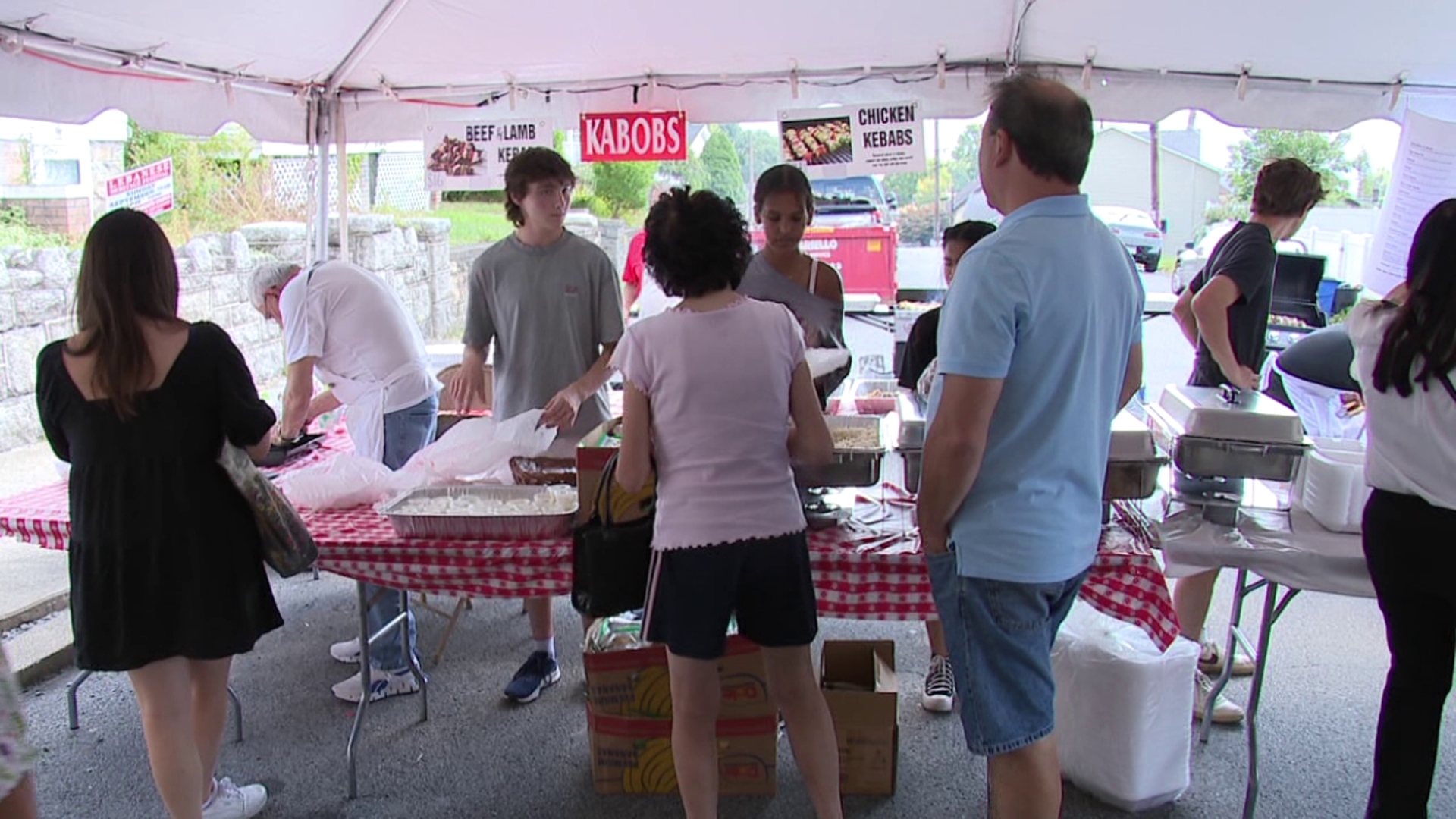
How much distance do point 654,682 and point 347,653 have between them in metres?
1.42

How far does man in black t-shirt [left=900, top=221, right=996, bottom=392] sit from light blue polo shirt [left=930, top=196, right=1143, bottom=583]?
1.37 meters

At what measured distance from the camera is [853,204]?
27.2 feet

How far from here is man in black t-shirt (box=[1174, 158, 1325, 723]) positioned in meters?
2.91

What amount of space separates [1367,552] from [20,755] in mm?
2366

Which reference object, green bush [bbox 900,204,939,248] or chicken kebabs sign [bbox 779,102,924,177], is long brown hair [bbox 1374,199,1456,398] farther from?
green bush [bbox 900,204,939,248]

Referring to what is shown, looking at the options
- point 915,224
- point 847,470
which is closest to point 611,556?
point 847,470

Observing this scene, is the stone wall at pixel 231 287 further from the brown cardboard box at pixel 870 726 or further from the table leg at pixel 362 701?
the brown cardboard box at pixel 870 726

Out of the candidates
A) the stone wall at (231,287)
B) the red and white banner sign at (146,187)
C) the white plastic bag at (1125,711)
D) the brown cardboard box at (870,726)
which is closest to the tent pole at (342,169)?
the stone wall at (231,287)

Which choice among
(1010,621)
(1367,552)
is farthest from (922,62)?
(1010,621)

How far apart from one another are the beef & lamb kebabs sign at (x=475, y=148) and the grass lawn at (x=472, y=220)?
614 cm

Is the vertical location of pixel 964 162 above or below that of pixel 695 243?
above

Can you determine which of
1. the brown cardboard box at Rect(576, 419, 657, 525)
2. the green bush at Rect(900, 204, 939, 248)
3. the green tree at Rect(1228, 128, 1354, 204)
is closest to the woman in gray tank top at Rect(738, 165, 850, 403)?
the brown cardboard box at Rect(576, 419, 657, 525)

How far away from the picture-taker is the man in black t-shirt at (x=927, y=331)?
2.99 metres

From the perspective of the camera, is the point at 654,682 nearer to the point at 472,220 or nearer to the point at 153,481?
the point at 153,481
